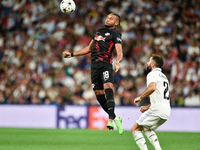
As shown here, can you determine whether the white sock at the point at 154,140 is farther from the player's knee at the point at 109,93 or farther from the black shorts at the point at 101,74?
the black shorts at the point at 101,74

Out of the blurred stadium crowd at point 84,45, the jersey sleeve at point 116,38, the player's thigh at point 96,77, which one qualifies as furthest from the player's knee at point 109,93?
the blurred stadium crowd at point 84,45

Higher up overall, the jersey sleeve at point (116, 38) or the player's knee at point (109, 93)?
the jersey sleeve at point (116, 38)

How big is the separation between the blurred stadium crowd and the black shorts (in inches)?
226

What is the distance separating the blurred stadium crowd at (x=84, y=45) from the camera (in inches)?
504

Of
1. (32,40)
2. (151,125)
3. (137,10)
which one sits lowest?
(151,125)

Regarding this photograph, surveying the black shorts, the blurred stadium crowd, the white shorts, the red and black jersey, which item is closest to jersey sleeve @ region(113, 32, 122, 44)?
the red and black jersey

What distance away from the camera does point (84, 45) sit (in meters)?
14.6

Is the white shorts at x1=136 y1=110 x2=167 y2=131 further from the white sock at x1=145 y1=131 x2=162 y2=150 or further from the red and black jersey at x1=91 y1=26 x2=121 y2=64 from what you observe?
the red and black jersey at x1=91 y1=26 x2=121 y2=64

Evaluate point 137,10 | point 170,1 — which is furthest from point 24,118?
point 170,1

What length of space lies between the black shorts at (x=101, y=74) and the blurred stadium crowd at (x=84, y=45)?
5745 mm

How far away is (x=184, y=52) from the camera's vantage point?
520 inches

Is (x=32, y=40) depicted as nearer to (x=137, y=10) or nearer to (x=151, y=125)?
(x=137, y=10)

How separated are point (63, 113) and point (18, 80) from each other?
311 cm

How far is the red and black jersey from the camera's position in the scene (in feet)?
21.4
